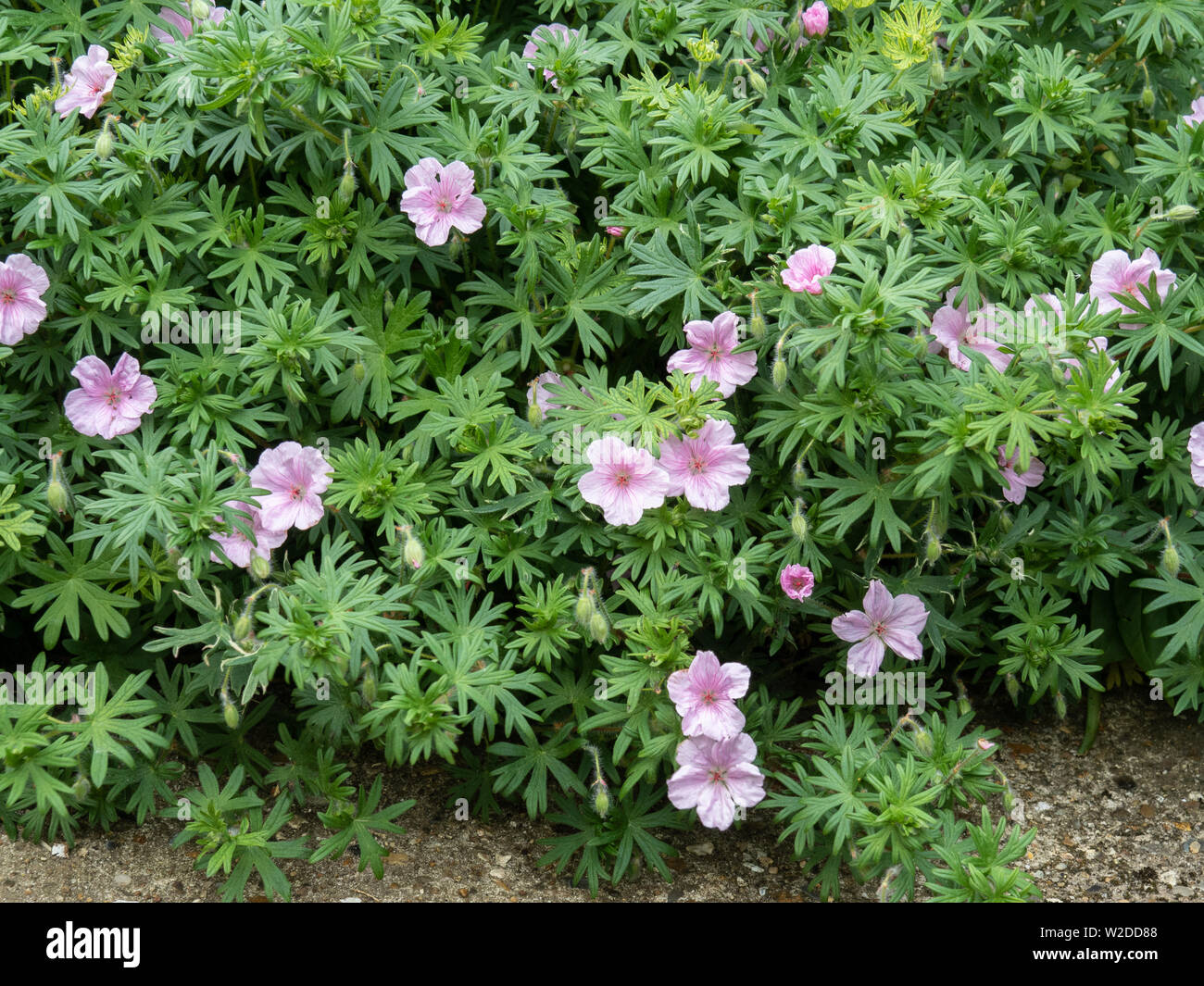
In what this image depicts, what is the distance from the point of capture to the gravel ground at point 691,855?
9.37 feet

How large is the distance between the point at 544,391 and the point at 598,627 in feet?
2.41

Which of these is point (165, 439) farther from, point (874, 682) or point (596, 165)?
point (874, 682)

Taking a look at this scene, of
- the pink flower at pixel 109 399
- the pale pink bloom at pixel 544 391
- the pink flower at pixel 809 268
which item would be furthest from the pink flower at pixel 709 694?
the pink flower at pixel 109 399

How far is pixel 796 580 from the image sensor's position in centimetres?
292

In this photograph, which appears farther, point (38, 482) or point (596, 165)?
point (596, 165)

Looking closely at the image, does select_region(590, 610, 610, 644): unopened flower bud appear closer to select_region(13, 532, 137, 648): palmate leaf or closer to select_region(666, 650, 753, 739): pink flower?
select_region(666, 650, 753, 739): pink flower

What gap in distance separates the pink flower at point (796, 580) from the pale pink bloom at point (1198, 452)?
1013 millimetres

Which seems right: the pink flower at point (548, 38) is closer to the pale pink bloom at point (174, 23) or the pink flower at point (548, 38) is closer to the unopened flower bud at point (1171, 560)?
the pale pink bloom at point (174, 23)

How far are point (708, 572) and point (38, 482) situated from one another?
5.44 ft

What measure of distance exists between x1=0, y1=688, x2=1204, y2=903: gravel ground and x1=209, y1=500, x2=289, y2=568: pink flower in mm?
674

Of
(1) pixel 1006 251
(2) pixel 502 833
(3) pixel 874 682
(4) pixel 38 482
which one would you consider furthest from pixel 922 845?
(4) pixel 38 482

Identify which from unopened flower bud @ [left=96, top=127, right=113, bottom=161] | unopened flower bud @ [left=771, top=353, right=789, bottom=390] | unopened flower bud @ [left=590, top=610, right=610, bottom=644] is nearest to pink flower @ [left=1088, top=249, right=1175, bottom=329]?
unopened flower bud @ [left=771, top=353, right=789, bottom=390]

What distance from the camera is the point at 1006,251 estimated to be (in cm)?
311

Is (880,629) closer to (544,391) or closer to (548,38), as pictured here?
(544,391)
